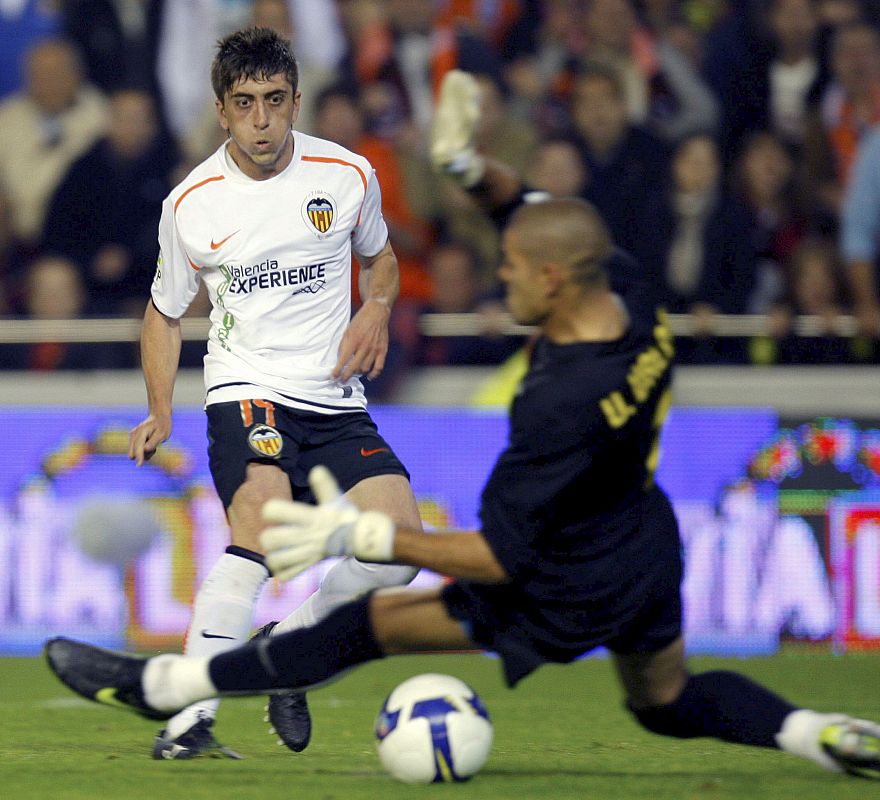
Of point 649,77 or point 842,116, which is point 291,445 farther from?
point 842,116

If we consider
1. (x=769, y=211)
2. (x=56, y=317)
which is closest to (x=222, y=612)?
(x=56, y=317)

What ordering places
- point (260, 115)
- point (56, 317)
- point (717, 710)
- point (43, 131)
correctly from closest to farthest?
point (717, 710) → point (260, 115) → point (56, 317) → point (43, 131)

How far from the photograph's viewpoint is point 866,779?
4.58 m

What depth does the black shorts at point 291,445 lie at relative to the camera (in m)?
5.37

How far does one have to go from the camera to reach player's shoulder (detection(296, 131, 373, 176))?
568 cm

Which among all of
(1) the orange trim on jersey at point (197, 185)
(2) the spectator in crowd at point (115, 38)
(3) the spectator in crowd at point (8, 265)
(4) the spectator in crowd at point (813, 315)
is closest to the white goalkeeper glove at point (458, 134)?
(1) the orange trim on jersey at point (197, 185)

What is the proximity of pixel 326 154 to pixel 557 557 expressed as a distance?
1946 millimetres

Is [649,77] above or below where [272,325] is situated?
above

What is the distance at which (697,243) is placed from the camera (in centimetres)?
949

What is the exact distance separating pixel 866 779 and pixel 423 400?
16.1 ft

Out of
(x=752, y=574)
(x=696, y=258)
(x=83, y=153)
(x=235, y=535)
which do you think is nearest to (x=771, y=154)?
(x=696, y=258)

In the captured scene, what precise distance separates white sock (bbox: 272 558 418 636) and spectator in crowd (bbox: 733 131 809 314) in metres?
4.53

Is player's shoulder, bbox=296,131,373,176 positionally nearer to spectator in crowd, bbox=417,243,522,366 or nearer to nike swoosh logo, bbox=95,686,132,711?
nike swoosh logo, bbox=95,686,132,711

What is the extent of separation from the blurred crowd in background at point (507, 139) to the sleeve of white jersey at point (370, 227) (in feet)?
10.5
